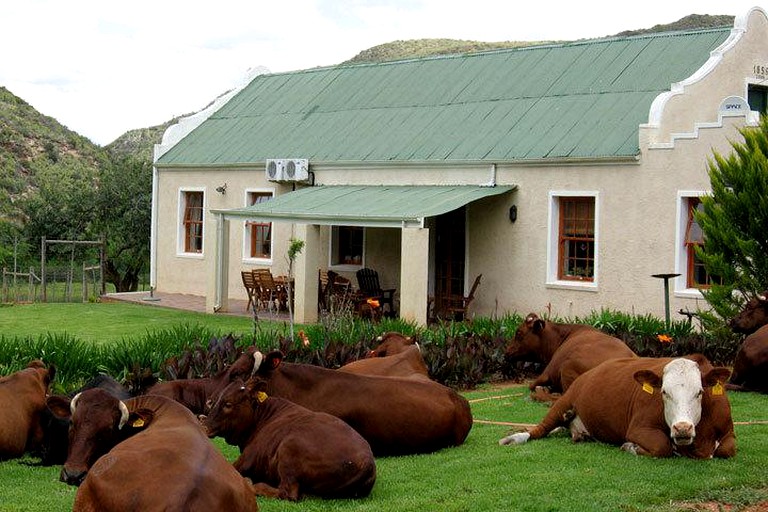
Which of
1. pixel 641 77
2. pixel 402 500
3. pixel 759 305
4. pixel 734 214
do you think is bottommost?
pixel 402 500

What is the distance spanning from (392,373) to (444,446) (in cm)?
137

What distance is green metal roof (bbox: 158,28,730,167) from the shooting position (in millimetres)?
24219

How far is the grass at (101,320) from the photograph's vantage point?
78.0 ft

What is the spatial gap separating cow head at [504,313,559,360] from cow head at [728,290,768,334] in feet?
8.89

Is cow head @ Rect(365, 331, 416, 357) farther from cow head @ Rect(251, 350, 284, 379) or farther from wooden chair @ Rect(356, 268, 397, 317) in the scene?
wooden chair @ Rect(356, 268, 397, 317)

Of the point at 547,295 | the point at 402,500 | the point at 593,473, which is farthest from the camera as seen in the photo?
the point at 547,295

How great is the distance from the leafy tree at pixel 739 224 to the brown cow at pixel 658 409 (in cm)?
723

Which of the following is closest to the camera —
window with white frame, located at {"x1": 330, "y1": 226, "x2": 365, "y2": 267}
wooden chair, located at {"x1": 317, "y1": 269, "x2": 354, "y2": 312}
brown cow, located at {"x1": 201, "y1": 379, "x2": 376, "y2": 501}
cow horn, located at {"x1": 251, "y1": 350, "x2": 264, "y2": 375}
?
brown cow, located at {"x1": 201, "y1": 379, "x2": 376, "y2": 501}

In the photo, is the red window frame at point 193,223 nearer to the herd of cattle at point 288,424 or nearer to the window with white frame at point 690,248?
the window with white frame at point 690,248

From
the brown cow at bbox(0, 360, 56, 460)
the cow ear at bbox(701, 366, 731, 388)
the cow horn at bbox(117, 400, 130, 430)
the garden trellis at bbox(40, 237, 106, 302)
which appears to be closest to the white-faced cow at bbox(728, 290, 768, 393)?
the cow ear at bbox(701, 366, 731, 388)

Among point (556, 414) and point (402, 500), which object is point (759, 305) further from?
point (402, 500)

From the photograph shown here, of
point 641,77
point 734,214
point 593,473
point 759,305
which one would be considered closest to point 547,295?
point 641,77

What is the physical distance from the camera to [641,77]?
80.9 feet

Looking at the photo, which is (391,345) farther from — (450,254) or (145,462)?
(450,254)
